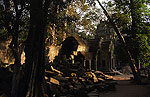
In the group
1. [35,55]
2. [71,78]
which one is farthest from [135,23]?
[35,55]

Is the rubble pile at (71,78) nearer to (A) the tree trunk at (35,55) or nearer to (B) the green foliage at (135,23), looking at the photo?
(A) the tree trunk at (35,55)

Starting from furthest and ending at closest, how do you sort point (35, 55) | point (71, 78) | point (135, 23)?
point (135, 23) < point (71, 78) < point (35, 55)

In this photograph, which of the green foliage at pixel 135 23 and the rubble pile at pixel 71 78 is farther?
the green foliage at pixel 135 23

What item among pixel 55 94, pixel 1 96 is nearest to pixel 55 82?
pixel 55 94

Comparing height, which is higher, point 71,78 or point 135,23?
point 135,23

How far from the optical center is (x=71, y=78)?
11.3 metres

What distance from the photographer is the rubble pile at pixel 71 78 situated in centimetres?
913

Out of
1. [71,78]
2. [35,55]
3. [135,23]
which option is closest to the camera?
[35,55]

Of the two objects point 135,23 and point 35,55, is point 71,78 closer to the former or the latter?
point 35,55

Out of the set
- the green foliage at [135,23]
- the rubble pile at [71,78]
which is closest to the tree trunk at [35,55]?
the rubble pile at [71,78]

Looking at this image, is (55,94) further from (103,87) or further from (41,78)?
(103,87)

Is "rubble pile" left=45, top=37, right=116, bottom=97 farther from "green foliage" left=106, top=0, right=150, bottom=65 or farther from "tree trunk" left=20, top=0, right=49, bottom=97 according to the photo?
"green foliage" left=106, top=0, right=150, bottom=65

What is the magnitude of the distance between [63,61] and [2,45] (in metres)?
9.61

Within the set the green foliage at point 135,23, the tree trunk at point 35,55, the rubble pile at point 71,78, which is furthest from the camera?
the green foliage at point 135,23
